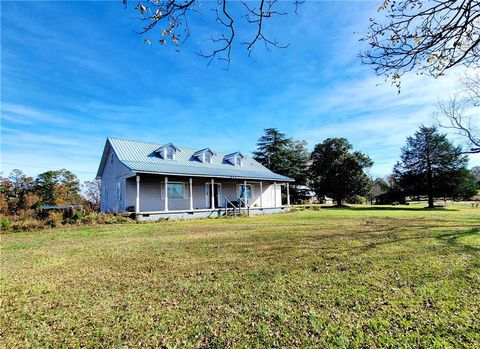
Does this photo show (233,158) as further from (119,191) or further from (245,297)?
(245,297)

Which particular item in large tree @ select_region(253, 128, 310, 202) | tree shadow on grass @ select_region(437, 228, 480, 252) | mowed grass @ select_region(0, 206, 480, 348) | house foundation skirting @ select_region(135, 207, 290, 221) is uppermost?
large tree @ select_region(253, 128, 310, 202)

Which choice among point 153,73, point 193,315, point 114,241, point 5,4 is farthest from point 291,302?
point 153,73

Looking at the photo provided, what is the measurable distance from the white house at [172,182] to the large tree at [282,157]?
1412 centimetres

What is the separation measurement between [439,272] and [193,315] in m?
4.76

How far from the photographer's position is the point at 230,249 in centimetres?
714

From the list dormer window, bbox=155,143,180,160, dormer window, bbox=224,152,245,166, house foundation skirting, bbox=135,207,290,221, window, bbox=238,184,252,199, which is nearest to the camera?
house foundation skirting, bbox=135,207,290,221

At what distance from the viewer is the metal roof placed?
59.3ft

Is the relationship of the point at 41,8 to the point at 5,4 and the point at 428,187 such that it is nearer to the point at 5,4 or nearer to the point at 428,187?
the point at 5,4

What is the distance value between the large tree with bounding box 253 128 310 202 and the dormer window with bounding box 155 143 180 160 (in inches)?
853

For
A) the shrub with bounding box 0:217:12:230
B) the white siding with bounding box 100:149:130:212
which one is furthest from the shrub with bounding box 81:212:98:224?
the white siding with bounding box 100:149:130:212

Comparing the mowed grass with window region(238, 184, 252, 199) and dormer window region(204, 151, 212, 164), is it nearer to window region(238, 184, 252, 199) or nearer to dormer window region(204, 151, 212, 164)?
dormer window region(204, 151, 212, 164)

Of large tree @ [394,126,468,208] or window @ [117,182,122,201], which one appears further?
large tree @ [394,126,468,208]

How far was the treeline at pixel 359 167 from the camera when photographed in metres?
34.7

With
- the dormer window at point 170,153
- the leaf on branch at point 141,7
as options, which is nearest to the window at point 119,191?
the dormer window at point 170,153
